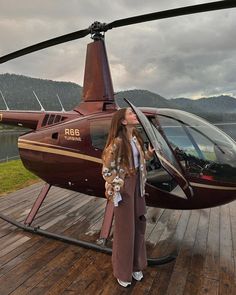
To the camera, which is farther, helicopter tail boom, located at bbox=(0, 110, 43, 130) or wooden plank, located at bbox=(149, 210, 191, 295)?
helicopter tail boom, located at bbox=(0, 110, 43, 130)

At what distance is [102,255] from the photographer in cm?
381

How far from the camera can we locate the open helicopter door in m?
2.96

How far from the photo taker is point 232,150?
11.3ft

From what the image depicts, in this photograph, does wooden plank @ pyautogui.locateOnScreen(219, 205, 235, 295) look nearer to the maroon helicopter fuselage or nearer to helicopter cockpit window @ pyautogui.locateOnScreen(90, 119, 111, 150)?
the maroon helicopter fuselage

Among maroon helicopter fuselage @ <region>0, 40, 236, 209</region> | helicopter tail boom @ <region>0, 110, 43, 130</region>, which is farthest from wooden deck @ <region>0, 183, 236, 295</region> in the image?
helicopter tail boom @ <region>0, 110, 43, 130</region>

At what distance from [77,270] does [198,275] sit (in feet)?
4.31

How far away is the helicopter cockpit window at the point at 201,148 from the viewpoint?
11.1 ft

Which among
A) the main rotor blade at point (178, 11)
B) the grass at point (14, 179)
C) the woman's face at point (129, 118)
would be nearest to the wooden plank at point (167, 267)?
the woman's face at point (129, 118)

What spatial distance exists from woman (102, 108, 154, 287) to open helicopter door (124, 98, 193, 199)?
0.31 feet

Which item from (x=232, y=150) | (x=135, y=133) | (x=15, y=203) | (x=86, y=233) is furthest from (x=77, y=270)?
(x=15, y=203)

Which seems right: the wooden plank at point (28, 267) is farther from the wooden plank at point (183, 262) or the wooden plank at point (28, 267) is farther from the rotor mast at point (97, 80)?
the rotor mast at point (97, 80)

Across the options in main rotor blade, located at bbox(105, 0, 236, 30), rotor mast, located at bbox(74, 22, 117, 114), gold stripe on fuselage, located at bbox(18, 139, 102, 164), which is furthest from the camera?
rotor mast, located at bbox(74, 22, 117, 114)

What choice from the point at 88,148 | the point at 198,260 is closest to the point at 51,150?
the point at 88,148

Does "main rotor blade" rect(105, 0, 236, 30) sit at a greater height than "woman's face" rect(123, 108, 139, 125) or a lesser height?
greater
